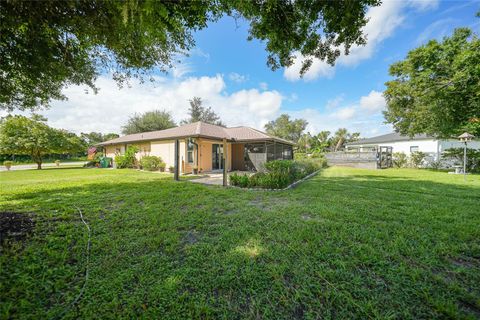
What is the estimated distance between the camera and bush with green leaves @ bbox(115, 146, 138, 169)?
16928 millimetres

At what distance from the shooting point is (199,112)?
3500 centimetres

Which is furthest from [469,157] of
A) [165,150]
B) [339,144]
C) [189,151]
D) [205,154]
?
[339,144]

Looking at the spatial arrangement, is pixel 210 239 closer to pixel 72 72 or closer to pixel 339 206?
A: pixel 339 206

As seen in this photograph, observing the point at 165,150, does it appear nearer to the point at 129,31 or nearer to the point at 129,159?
the point at 129,159

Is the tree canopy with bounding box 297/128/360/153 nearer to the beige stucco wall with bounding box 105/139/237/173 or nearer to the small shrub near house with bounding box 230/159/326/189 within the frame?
the beige stucco wall with bounding box 105/139/237/173

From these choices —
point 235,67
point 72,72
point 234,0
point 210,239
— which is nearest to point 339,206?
point 210,239

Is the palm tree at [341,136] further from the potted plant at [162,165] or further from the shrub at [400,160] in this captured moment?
the potted plant at [162,165]

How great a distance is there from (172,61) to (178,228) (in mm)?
5349

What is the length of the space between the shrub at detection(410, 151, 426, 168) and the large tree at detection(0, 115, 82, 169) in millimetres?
36690

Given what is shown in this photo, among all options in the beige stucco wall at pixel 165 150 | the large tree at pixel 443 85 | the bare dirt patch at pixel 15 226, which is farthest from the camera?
the beige stucco wall at pixel 165 150

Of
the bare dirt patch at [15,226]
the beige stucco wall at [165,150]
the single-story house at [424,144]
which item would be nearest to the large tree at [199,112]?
the beige stucco wall at [165,150]

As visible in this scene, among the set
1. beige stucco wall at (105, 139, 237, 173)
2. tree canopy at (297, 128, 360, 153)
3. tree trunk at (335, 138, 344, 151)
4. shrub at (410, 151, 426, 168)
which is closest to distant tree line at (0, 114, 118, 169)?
beige stucco wall at (105, 139, 237, 173)

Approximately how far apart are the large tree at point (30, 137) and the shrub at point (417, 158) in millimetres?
36690

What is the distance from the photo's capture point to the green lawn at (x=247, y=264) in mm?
1831
